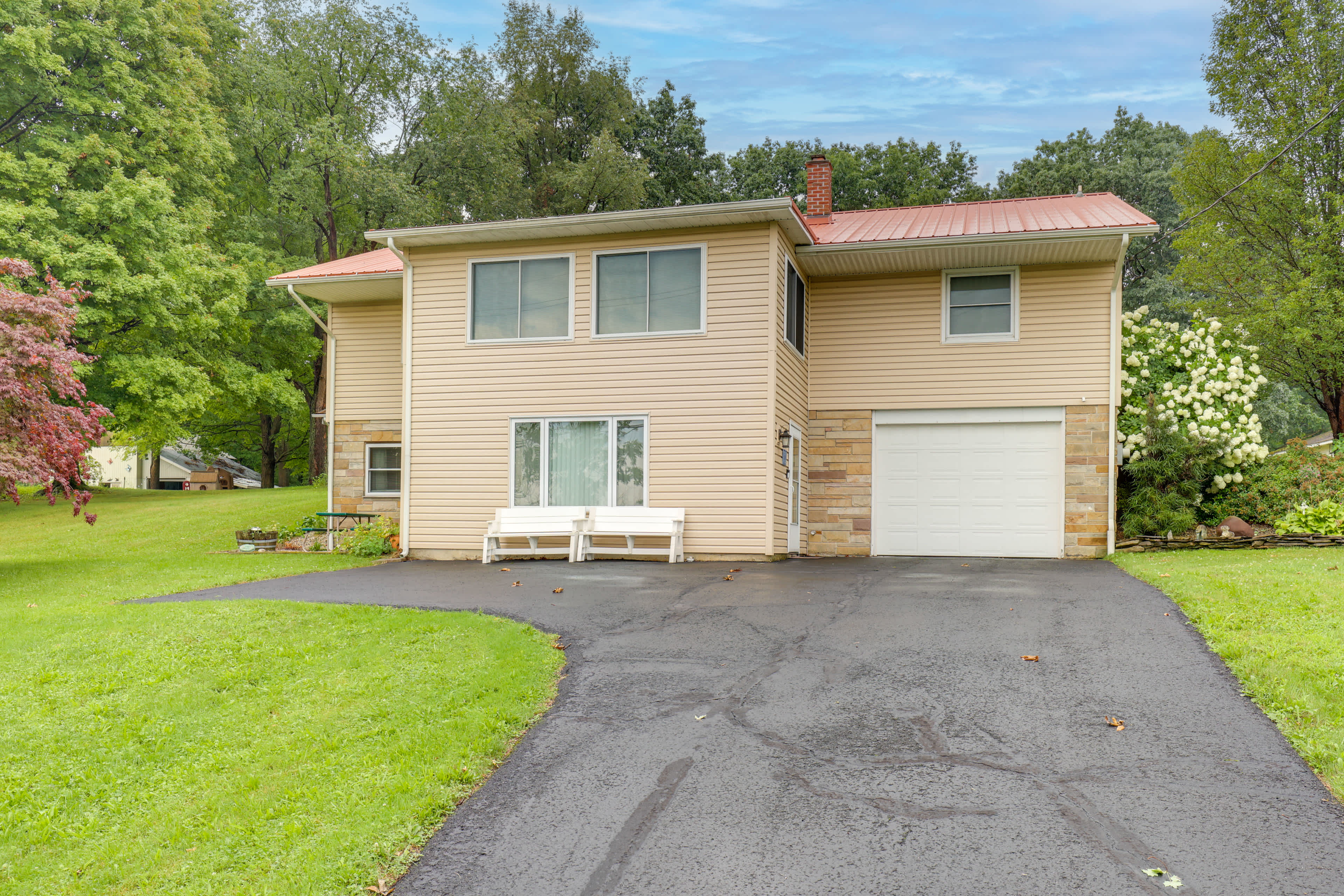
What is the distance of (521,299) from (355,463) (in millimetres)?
4890

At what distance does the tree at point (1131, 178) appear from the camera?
105 ft

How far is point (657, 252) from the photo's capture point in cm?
1267

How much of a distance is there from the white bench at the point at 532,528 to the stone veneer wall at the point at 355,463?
3678 mm

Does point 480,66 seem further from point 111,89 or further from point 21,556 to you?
point 21,556

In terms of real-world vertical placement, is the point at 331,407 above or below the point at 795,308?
below

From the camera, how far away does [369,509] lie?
1578 centimetres

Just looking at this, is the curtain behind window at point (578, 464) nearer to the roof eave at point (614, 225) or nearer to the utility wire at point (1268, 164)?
the roof eave at point (614, 225)

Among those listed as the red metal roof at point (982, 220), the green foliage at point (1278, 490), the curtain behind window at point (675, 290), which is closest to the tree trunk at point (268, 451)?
the curtain behind window at point (675, 290)

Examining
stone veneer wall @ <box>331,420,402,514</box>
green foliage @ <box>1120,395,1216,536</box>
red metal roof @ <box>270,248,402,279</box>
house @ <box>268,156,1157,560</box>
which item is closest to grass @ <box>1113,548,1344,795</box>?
green foliage @ <box>1120,395,1216,536</box>

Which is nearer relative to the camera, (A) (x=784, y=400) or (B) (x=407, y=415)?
(A) (x=784, y=400)

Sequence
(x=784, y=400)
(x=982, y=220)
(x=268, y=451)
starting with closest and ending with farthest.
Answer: (x=784, y=400), (x=982, y=220), (x=268, y=451)

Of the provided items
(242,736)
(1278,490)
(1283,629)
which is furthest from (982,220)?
(242,736)

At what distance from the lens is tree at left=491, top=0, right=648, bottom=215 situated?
30.9 m

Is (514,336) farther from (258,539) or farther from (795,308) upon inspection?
(258,539)
